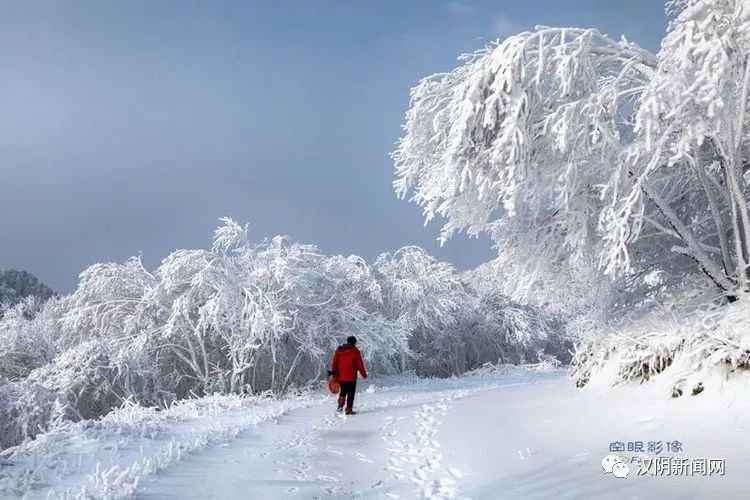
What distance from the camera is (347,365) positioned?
11.5 m

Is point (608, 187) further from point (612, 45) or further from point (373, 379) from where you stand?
point (373, 379)

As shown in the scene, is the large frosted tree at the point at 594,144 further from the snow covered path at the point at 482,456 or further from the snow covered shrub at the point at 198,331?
the snow covered shrub at the point at 198,331

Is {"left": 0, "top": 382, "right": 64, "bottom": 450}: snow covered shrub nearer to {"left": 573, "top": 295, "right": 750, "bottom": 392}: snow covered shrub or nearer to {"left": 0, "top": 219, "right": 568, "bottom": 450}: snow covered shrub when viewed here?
{"left": 0, "top": 219, "right": 568, "bottom": 450}: snow covered shrub

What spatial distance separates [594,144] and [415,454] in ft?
17.5

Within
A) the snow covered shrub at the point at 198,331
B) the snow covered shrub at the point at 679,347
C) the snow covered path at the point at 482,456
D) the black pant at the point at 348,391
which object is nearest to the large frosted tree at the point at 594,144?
the snow covered shrub at the point at 679,347

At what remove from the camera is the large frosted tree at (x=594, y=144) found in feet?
22.8

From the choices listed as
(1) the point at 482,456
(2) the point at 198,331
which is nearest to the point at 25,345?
(2) the point at 198,331

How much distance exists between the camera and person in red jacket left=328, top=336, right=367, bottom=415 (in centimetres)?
1149

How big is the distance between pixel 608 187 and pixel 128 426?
27.3 ft

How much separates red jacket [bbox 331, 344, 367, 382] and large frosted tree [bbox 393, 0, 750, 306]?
3.52m

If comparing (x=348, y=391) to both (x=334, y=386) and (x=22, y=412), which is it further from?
(x=22, y=412)

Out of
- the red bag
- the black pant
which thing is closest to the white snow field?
the black pant

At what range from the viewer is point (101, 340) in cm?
1862

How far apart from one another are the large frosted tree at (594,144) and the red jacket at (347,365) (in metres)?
3.52
